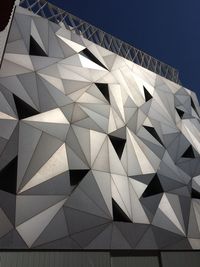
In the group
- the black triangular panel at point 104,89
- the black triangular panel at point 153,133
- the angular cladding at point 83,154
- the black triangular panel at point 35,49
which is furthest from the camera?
the black triangular panel at point 153,133

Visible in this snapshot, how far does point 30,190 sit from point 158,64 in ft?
64.1

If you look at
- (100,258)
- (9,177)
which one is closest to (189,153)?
(100,258)

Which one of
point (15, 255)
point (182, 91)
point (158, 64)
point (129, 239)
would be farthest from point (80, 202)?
point (158, 64)

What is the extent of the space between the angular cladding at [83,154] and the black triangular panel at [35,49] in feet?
0.18

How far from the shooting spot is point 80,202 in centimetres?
1483

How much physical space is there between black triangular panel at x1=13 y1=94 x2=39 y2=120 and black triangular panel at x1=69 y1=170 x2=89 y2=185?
345 centimetres

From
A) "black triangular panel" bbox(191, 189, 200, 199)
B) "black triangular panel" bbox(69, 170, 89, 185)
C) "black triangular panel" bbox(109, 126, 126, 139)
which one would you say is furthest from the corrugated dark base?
"black triangular panel" bbox(191, 189, 200, 199)

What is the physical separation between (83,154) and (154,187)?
5787 millimetres

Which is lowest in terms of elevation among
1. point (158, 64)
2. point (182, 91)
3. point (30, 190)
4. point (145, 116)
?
point (30, 190)

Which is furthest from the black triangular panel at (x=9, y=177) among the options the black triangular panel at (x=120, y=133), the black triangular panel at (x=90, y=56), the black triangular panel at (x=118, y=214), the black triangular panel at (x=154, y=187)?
the black triangular panel at (x=90, y=56)

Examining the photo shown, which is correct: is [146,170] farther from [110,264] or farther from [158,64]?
[158,64]

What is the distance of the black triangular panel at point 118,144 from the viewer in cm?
1825

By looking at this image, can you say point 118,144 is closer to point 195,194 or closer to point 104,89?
point 104,89

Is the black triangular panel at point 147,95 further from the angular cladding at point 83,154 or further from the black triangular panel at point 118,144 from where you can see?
the black triangular panel at point 118,144
